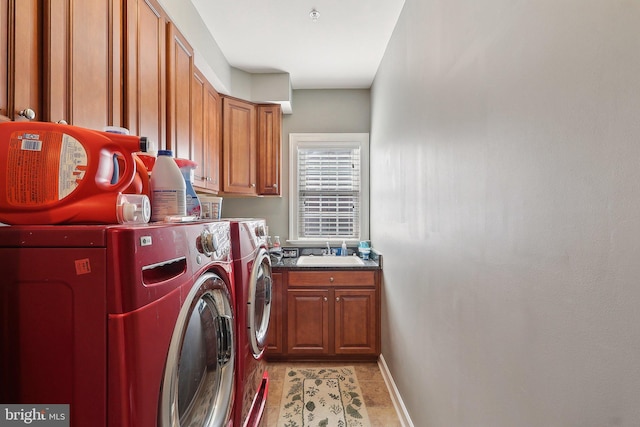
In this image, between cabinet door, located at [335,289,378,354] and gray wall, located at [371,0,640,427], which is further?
cabinet door, located at [335,289,378,354]

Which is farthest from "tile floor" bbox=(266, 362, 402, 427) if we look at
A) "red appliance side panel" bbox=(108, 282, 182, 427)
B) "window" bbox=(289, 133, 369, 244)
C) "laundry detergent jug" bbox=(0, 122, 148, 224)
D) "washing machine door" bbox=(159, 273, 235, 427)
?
"laundry detergent jug" bbox=(0, 122, 148, 224)

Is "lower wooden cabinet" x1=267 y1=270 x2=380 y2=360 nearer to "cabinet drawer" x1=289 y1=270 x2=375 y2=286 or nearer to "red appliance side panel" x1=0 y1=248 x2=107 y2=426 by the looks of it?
"cabinet drawer" x1=289 y1=270 x2=375 y2=286

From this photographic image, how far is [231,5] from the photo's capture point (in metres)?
1.92

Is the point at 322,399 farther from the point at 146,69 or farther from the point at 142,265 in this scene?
the point at 146,69

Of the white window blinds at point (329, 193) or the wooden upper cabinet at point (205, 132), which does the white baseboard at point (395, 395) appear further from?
the wooden upper cabinet at point (205, 132)

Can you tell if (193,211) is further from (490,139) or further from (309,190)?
(309,190)

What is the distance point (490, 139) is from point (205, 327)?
110 cm

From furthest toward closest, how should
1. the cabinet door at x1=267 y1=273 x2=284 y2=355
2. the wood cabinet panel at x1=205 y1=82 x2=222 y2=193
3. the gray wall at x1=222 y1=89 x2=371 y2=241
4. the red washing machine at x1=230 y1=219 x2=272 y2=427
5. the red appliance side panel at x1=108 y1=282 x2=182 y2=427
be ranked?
the gray wall at x1=222 y1=89 x2=371 y2=241
the cabinet door at x1=267 y1=273 x2=284 y2=355
the wood cabinet panel at x1=205 y1=82 x2=222 y2=193
the red washing machine at x1=230 y1=219 x2=272 y2=427
the red appliance side panel at x1=108 y1=282 x2=182 y2=427

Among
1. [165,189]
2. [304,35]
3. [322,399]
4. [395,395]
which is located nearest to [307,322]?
[322,399]

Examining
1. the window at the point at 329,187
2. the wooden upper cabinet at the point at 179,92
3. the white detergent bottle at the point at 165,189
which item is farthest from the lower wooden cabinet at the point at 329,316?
the white detergent bottle at the point at 165,189

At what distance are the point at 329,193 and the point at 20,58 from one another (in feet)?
8.58

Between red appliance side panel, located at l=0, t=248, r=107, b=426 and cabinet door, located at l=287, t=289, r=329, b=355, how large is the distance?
205cm

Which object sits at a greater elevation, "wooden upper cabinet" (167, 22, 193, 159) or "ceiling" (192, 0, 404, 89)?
"ceiling" (192, 0, 404, 89)

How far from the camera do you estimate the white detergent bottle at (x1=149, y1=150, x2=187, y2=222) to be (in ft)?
3.05
